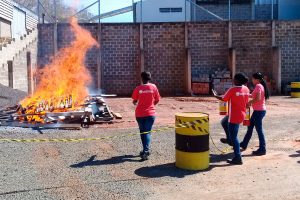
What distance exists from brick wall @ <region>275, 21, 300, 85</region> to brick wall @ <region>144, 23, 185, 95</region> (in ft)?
19.9

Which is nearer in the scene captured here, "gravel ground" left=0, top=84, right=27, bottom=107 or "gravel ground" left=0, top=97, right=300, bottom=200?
"gravel ground" left=0, top=97, right=300, bottom=200

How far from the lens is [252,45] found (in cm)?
2423

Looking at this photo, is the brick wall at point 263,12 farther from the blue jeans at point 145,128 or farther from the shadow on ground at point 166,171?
the shadow on ground at point 166,171

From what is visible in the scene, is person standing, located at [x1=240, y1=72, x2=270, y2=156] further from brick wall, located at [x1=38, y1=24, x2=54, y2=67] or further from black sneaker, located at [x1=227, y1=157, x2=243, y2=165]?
brick wall, located at [x1=38, y1=24, x2=54, y2=67]

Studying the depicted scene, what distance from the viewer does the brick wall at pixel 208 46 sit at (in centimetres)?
2409

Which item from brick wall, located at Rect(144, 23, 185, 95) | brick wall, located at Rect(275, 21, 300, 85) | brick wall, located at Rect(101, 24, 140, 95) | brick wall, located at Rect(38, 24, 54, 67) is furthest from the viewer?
brick wall, located at Rect(275, 21, 300, 85)

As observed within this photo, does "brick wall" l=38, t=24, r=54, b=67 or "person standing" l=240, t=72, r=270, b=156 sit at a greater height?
"brick wall" l=38, t=24, r=54, b=67

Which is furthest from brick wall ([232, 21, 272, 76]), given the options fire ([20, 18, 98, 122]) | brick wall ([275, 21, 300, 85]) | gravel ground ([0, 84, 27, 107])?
gravel ground ([0, 84, 27, 107])

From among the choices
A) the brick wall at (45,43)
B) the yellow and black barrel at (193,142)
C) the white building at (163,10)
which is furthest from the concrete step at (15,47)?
the yellow and black barrel at (193,142)

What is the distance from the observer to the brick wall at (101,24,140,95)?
77.9ft

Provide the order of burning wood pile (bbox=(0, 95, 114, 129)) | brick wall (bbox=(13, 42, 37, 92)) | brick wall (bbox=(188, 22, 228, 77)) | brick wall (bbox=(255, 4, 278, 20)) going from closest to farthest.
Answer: burning wood pile (bbox=(0, 95, 114, 129)) < brick wall (bbox=(13, 42, 37, 92)) < brick wall (bbox=(188, 22, 228, 77)) < brick wall (bbox=(255, 4, 278, 20))

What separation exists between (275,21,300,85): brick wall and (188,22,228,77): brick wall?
3.39 metres

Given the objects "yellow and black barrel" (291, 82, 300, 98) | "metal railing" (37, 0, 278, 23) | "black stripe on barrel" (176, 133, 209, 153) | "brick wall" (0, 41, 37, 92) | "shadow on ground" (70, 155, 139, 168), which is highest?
"metal railing" (37, 0, 278, 23)

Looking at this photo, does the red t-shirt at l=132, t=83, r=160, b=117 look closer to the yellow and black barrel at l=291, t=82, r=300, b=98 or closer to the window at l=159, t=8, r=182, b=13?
the yellow and black barrel at l=291, t=82, r=300, b=98
